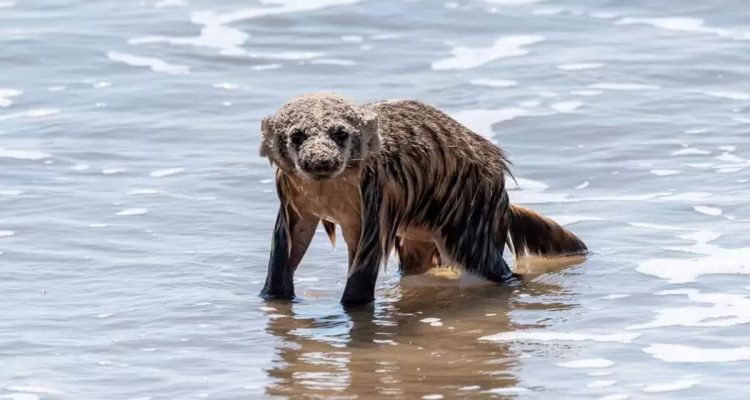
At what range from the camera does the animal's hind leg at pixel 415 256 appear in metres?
10.3

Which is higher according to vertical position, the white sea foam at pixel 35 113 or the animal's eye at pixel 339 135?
the animal's eye at pixel 339 135

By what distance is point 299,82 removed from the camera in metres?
15.5

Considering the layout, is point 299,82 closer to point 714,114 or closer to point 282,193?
point 714,114

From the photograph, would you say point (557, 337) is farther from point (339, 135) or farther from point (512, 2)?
point (512, 2)

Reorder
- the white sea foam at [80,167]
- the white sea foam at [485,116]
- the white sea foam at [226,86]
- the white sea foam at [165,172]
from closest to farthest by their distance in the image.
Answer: the white sea foam at [165,172] < the white sea foam at [80,167] < the white sea foam at [485,116] < the white sea foam at [226,86]

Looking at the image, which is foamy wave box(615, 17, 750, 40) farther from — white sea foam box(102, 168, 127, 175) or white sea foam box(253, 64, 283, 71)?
white sea foam box(102, 168, 127, 175)

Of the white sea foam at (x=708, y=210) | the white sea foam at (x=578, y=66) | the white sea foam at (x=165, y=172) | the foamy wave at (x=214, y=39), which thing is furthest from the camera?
the foamy wave at (x=214, y=39)

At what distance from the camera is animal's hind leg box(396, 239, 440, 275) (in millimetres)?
10281

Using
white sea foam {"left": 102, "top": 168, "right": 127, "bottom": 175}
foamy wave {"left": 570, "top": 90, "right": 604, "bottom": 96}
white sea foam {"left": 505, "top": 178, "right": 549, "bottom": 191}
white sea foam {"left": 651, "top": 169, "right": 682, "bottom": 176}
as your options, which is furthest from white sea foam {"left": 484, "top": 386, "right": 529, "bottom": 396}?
foamy wave {"left": 570, "top": 90, "right": 604, "bottom": 96}

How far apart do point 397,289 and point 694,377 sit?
98.5 inches

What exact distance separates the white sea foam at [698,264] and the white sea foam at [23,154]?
4.87m

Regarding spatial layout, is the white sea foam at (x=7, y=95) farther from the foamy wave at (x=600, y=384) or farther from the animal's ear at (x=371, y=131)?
the foamy wave at (x=600, y=384)

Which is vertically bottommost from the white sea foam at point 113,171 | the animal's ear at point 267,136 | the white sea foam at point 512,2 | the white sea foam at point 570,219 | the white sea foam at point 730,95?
the white sea foam at point 570,219

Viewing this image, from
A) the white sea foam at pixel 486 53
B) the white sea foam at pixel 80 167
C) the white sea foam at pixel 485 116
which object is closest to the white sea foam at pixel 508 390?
the white sea foam at pixel 80 167
